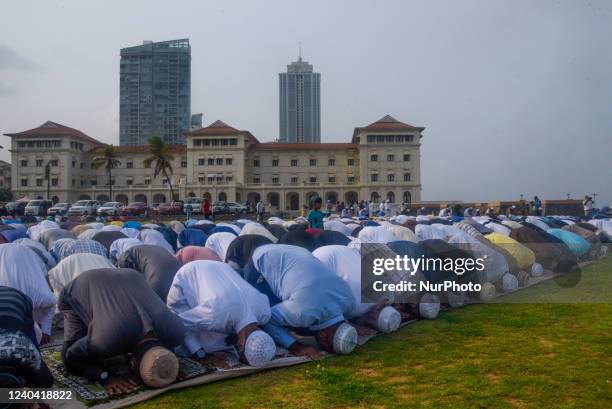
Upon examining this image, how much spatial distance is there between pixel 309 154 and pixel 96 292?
62133 millimetres

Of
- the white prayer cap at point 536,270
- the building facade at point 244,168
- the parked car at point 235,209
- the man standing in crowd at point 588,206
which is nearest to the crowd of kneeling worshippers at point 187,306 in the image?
the white prayer cap at point 536,270

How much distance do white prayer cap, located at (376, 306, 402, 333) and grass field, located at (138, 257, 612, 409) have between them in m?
0.11

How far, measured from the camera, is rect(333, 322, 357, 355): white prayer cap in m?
5.48

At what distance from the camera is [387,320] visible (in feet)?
20.9

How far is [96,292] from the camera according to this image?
4.77 meters

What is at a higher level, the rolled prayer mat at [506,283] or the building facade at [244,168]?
the building facade at [244,168]

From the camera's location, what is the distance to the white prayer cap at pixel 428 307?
7.12 meters


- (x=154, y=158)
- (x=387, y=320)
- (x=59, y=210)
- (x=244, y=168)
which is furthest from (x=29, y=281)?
(x=244, y=168)

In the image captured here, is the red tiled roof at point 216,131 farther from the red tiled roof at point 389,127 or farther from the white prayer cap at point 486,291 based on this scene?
the white prayer cap at point 486,291

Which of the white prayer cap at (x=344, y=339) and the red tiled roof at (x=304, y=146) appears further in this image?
the red tiled roof at (x=304, y=146)

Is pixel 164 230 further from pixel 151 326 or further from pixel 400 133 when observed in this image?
pixel 400 133

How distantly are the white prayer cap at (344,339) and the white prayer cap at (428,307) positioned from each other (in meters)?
1.90

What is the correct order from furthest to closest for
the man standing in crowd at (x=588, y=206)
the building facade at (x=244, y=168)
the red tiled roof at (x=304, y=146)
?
the red tiled roof at (x=304, y=146) → the building facade at (x=244, y=168) → the man standing in crowd at (x=588, y=206)

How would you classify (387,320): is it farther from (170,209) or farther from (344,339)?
(170,209)
